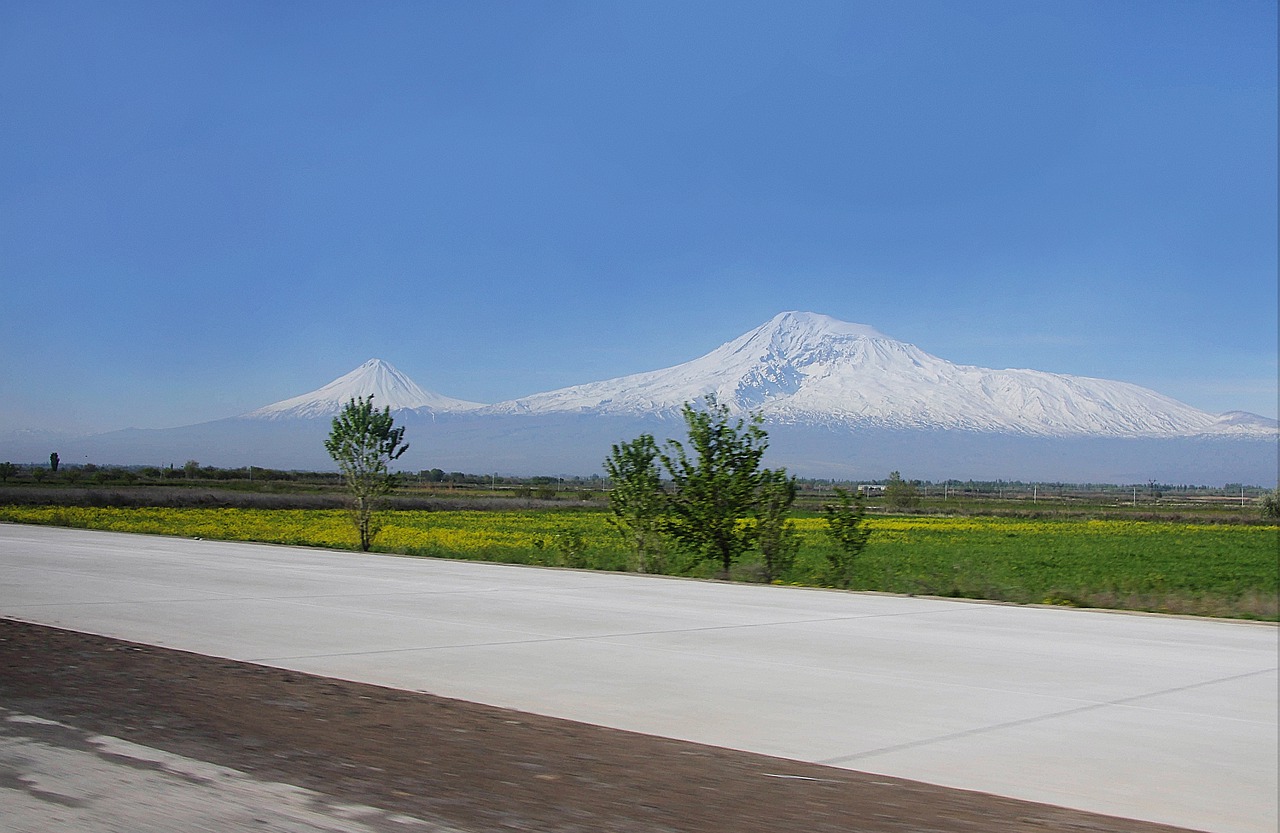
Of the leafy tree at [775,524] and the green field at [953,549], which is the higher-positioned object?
the leafy tree at [775,524]

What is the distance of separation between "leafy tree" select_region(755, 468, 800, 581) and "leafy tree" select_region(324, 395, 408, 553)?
39.8ft

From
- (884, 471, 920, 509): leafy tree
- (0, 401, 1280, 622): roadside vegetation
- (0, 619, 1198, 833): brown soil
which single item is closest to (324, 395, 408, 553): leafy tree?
(0, 401, 1280, 622): roadside vegetation

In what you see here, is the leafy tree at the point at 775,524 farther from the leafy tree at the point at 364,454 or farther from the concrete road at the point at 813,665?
the leafy tree at the point at 364,454

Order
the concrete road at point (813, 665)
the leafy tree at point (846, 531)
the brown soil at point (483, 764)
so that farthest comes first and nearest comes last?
the leafy tree at point (846, 531)
the concrete road at point (813, 665)
the brown soil at point (483, 764)

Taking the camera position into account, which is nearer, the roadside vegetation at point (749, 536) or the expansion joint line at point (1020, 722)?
the expansion joint line at point (1020, 722)

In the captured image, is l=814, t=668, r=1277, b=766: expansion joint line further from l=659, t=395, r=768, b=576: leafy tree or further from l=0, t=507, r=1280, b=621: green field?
l=659, t=395, r=768, b=576: leafy tree

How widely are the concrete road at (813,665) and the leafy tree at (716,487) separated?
117 inches

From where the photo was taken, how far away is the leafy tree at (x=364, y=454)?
1200 inches

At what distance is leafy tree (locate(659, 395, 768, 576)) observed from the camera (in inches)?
904

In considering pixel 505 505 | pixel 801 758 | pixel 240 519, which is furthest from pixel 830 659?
pixel 505 505

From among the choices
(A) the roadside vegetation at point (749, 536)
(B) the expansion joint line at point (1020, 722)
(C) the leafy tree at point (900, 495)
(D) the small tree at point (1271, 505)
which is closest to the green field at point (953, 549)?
(A) the roadside vegetation at point (749, 536)

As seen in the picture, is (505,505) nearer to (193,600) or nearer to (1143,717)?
(193,600)

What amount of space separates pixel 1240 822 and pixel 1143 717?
2.68 metres

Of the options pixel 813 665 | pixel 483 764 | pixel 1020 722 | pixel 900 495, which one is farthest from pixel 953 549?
pixel 900 495
